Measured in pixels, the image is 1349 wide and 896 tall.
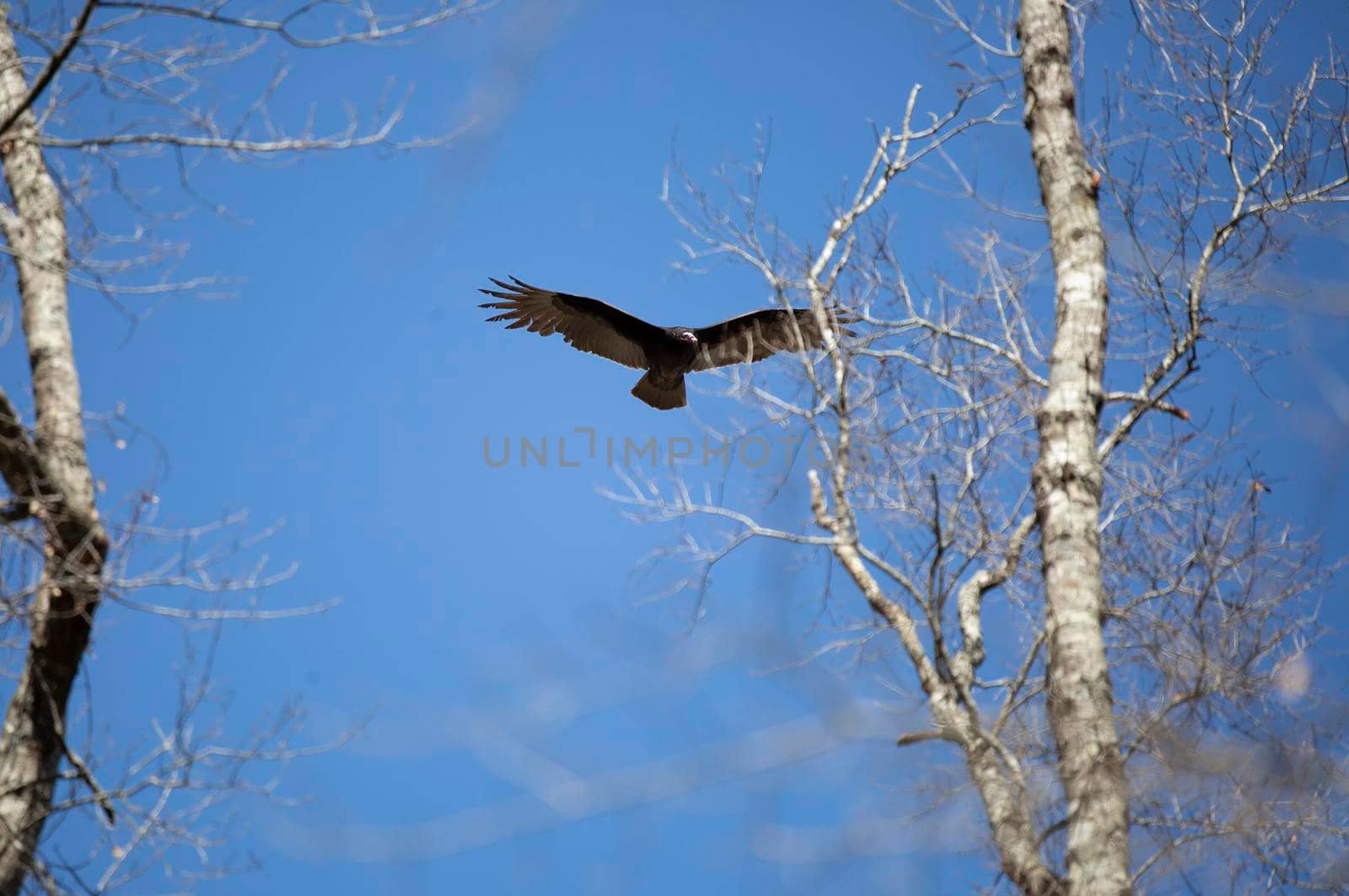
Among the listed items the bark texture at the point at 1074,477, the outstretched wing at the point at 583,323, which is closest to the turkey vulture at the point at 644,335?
the outstretched wing at the point at 583,323

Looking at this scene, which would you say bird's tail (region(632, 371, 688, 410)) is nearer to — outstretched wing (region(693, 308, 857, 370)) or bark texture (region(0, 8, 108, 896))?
outstretched wing (region(693, 308, 857, 370))

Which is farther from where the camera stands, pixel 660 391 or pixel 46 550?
pixel 660 391

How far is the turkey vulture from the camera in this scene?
8.79m

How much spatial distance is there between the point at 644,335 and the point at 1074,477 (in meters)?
5.08

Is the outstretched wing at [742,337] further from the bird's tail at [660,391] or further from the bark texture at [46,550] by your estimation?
the bark texture at [46,550]

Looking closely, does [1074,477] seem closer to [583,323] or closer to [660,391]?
[660,391]

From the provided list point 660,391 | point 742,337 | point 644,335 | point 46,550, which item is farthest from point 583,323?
point 46,550

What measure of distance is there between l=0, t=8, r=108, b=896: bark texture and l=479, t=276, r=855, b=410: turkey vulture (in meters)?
3.91

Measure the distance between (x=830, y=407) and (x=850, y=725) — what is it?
216 cm

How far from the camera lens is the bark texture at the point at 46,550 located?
432 centimetres

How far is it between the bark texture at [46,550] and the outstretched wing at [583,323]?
4022mm

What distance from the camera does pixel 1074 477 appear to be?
4.22 metres

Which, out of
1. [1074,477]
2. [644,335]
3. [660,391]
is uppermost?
[644,335]

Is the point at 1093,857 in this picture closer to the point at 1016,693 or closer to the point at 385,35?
the point at 1016,693
